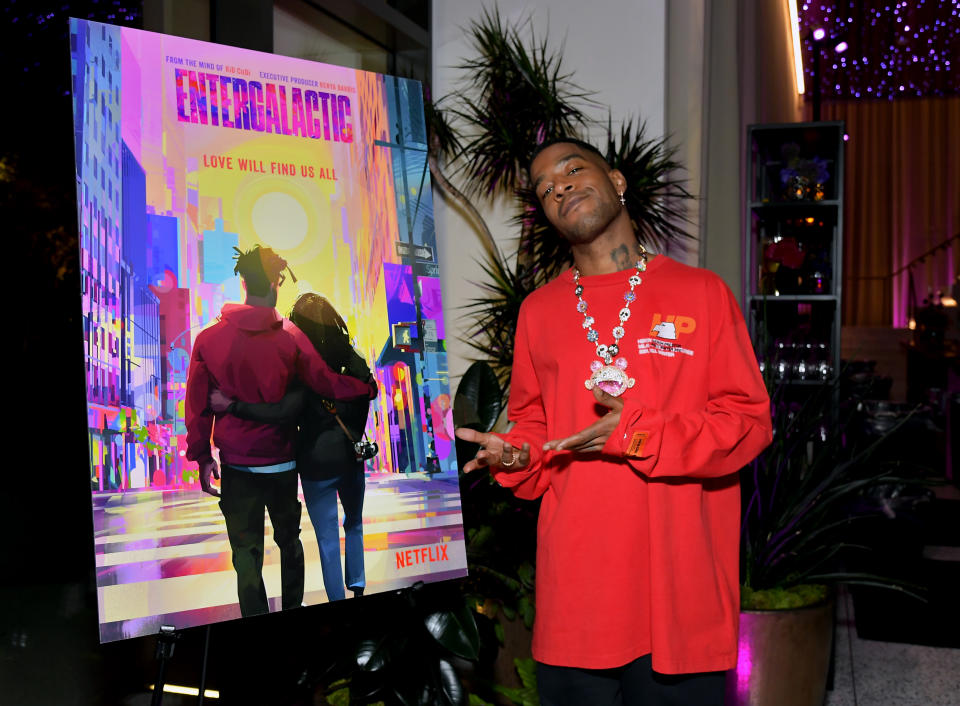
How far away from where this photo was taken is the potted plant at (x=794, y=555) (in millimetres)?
2213

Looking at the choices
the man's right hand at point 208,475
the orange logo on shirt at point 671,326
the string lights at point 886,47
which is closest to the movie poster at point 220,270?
the man's right hand at point 208,475

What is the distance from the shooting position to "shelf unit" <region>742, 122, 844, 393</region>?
369 cm

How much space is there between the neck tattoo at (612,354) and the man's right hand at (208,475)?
681mm

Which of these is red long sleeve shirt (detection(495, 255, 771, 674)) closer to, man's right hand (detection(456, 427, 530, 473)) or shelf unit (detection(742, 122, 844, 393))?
man's right hand (detection(456, 427, 530, 473))

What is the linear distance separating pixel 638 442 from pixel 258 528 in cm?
71

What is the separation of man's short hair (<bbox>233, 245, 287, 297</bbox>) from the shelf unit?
2.52m

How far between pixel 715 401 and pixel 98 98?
3.88 feet

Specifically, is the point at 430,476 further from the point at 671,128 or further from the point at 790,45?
the point at 790,45

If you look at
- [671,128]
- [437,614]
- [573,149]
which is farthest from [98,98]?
[671,128]

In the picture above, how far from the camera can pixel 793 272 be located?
3.89 m

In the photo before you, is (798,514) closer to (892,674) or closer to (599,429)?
(892,674)

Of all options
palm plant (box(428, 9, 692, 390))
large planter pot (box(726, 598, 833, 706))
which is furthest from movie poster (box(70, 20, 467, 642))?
palm plant (box(428, 9, 692, 390))

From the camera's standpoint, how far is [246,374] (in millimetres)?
1561

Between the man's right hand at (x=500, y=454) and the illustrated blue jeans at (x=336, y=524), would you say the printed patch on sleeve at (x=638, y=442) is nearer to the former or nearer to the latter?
the man's right hand at (x=500, y=454)
